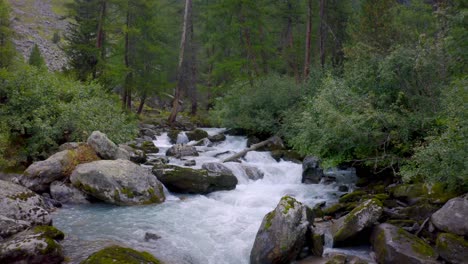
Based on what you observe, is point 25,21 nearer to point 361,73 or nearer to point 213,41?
point 213,41

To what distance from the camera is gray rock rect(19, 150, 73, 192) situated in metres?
11.1

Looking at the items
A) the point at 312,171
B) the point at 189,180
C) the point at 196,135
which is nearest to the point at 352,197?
the point at 312,171

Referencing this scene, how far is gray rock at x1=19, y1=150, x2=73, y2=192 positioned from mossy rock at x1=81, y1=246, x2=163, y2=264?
576 cm

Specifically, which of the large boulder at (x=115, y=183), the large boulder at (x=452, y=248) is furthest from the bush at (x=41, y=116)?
the large boulder at (x=452, y=248)

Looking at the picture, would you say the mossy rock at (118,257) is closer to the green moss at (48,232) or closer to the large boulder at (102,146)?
the green moss at (48,232)

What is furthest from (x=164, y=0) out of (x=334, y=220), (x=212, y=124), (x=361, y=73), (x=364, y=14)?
(x=334, y=220)

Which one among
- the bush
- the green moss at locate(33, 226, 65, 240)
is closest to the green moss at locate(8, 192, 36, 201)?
the green moss at locate(33, 226, 65, 240)

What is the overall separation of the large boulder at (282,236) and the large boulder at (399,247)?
153 centimetres

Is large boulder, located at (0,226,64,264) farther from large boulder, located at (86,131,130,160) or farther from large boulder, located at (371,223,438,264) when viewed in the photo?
large boulder, located at (371,223,438,264)

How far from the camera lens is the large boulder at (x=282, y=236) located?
743 centimetres

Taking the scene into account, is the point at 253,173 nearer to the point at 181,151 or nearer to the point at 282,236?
the point at 181,151

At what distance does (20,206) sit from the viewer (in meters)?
8.35

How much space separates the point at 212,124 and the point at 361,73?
15962 mm

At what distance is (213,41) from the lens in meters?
26.4
